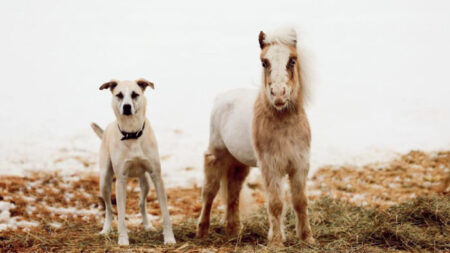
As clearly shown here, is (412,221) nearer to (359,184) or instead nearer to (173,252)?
(173,252)

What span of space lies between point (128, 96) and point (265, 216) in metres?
2.75

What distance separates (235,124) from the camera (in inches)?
217

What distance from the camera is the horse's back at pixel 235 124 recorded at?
5.31 m

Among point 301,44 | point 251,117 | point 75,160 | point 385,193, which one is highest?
point 301,44

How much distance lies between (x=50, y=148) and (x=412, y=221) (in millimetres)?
8487

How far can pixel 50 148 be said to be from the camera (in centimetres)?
1127

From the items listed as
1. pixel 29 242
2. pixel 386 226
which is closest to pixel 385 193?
pixel 386 226

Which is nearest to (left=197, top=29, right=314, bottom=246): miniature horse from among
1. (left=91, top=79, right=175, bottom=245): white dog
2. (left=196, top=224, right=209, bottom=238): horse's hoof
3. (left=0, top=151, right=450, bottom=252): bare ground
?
(left=0, top=151, right=450, bottom=252): bare ground

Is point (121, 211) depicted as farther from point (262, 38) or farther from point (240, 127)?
point (262, 38)

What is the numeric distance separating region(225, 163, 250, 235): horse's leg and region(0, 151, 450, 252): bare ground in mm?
225

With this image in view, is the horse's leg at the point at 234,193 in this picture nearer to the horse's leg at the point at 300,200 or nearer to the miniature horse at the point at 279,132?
the miniature horse at the point at 279,132

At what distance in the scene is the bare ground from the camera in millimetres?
4973

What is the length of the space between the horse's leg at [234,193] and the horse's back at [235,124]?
46 centimetres

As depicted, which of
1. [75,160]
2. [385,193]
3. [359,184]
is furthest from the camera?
[75,160]
